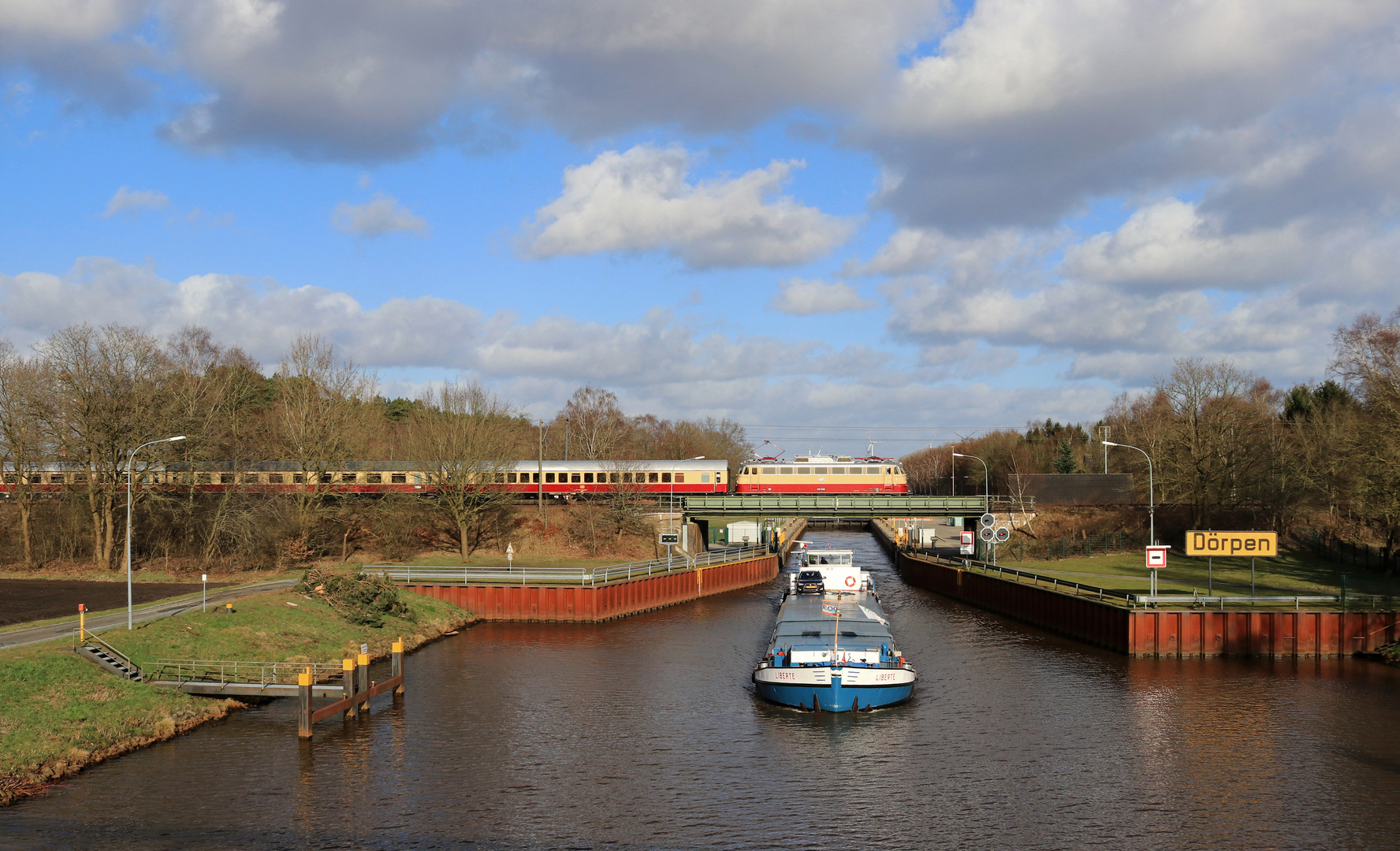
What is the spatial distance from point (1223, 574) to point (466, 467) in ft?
161

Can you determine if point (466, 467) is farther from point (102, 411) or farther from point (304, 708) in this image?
point (304, 708)

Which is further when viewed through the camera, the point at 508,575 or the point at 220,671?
the point at 508,575

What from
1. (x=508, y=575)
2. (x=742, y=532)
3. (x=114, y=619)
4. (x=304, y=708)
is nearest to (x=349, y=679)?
(x=304, y=708)

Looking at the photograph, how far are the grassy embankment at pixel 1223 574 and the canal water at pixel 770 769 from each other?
41.9 feet

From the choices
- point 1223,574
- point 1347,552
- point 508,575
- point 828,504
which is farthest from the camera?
point 828,504

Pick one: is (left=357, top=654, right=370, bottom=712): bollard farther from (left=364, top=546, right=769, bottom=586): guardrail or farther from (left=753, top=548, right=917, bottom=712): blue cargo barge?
(left=364, top=546, right=769, bottom=586): guardrail

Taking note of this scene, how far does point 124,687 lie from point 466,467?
1654 inches

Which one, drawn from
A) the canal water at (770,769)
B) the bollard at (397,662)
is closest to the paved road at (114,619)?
the canal water at (770,769)

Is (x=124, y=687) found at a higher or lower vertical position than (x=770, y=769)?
higher

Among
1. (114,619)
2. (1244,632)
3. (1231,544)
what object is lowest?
(1244,632)

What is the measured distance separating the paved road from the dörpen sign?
43.2m

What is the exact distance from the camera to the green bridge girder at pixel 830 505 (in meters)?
74.6

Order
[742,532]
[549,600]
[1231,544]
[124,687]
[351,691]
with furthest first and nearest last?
[742,532], [549,600], [1231,544], [351,691], [124,687]

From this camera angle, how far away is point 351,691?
28.2 metres
